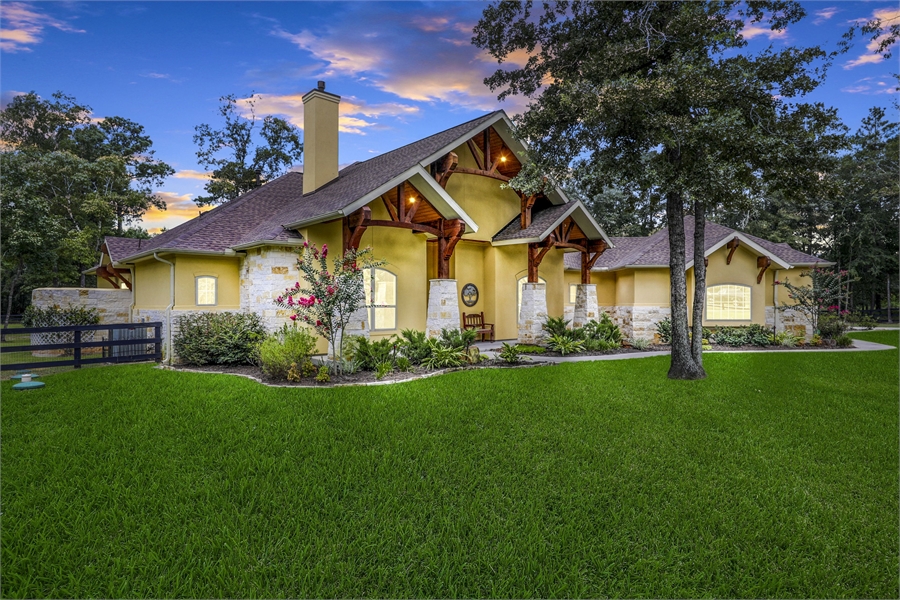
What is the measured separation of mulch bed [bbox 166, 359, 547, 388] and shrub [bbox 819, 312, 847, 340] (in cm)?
1455

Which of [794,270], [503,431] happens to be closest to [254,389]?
[503,431]

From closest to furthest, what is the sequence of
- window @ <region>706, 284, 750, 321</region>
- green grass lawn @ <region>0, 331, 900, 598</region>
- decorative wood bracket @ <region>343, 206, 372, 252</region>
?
green grass lawn @ <region>0, 331, 900, 598</region> → decorative wood bracket @ <region>343, 206, 372, 252</region> → window @ <region>706, 284, 750, 321</region>

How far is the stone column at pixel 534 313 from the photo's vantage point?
1367 centimetres

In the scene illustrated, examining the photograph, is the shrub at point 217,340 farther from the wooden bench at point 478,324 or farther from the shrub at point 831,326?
the shrub at point 831,326

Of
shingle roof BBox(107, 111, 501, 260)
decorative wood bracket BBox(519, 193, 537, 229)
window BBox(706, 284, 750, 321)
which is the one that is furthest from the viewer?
window BBox(706, 284, 750, 321)

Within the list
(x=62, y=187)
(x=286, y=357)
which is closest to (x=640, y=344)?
(x=286, y=357)

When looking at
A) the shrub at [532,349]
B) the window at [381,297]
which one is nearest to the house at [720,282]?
the shrub at [532,349]

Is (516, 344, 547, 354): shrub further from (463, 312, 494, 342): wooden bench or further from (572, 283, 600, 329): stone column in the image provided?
(572, 283, 600, 329): stone column

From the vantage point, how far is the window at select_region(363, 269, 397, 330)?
12.4 metres

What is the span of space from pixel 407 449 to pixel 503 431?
4.80ft

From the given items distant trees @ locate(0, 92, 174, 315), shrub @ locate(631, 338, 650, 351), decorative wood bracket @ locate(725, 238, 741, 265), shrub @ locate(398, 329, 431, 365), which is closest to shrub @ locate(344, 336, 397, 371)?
shrub @ locate(398, 329, 431, 365)

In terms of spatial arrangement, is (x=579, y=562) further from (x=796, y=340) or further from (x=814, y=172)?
(x=796, y=340)

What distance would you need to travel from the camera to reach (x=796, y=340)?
643 inches

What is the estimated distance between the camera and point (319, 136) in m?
14.6
